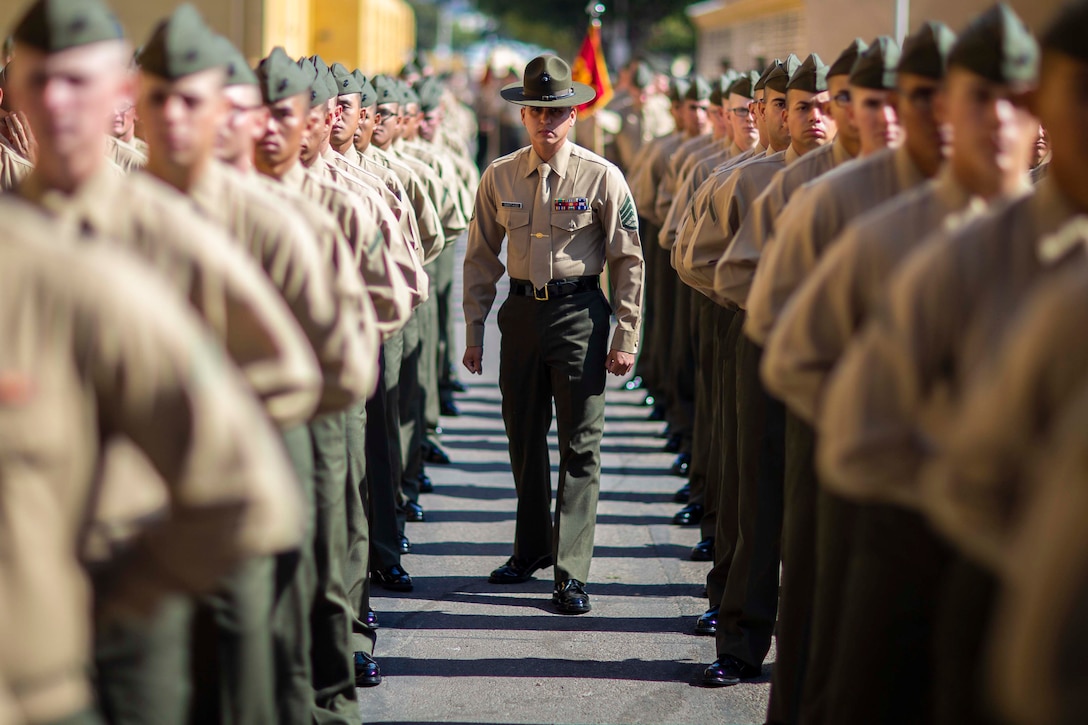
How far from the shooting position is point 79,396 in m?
2.75

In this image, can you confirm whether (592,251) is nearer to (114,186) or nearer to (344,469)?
(344,469)

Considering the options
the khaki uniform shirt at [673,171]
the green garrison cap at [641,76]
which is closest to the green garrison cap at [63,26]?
the khaki uniform shirt at [673,171]

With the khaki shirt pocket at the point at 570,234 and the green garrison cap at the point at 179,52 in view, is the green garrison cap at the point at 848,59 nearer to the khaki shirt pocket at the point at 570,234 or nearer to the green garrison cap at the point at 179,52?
the khaki shirt pocket at the point at 570,234

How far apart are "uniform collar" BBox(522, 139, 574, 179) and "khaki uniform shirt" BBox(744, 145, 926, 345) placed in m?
2.61

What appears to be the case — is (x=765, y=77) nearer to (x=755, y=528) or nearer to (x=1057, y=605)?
(x=755, y=528)

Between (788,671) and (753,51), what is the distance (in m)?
23.6

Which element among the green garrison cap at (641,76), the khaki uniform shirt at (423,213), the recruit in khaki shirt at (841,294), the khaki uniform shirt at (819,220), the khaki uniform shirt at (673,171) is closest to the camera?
the recruit in khaki shirt at (841,294)

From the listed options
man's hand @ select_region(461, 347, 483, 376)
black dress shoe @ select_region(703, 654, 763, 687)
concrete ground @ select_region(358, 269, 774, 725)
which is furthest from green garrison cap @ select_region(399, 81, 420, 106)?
black dress shoe @ select_region(703, 654, 763, 687)

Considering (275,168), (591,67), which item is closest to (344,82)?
(275,168)

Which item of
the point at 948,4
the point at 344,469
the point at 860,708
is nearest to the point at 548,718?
the point at 344,469

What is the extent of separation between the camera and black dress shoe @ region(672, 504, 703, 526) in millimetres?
8602

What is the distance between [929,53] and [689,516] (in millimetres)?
4811

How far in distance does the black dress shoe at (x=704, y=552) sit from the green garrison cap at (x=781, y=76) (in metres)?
2.39

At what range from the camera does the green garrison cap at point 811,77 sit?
21.4ft
